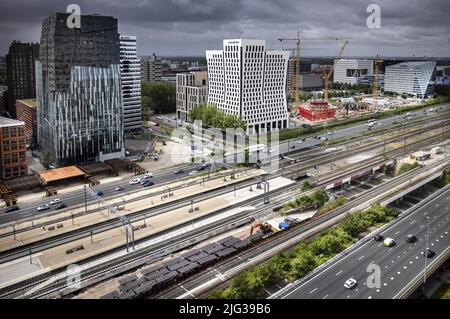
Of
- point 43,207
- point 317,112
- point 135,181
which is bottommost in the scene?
point 43,207

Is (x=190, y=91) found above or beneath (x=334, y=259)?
above

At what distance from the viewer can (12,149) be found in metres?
20.9

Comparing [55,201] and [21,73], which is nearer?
[55,201]

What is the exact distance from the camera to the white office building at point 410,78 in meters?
60.1

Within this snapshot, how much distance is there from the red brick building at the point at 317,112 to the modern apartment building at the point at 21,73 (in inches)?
1001

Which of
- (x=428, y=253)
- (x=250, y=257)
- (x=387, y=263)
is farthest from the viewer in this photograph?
(x=250, y=257)

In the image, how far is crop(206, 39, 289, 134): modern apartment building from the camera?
1298 inches

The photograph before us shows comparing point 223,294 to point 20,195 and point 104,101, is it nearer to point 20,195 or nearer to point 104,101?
point 20,195

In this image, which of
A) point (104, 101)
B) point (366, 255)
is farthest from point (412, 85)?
point (366, 255)

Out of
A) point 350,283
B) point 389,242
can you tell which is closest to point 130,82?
point 389,242

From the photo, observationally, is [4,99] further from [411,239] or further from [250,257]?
[411,239]

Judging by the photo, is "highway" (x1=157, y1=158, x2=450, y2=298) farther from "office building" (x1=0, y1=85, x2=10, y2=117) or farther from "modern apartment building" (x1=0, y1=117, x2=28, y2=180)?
"office building" (x1=0, y1=85, x2=10, y2=117)

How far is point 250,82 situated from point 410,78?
39.5 metres

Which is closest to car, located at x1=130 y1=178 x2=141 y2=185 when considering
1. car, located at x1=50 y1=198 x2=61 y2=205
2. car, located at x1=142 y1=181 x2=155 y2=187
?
car, located at x1=142 y1=181 x2=155 y2=187
